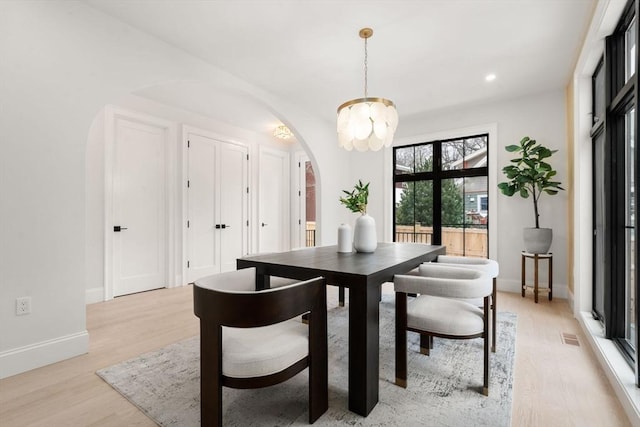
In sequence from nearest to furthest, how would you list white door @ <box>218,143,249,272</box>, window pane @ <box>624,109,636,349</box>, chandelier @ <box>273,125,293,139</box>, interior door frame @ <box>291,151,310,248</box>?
1. window pane @ <box>624,109,636,349</box>
2. white door @ <box>218,143,249,272</box>
3. chandelier @ <box>273,125,293,139</box>
4. interior door frame @ <box>291,151,310,248</box>

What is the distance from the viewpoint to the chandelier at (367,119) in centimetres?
250

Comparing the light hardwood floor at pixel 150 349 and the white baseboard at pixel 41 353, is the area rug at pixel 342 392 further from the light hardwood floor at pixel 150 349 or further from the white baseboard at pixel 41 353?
the white baseboard at pixel 41 353

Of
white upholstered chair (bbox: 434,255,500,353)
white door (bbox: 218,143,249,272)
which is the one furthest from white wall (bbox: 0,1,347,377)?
white upholstered chair (bbox: 434,255,500,353)

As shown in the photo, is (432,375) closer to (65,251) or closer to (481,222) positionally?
Answer: (65,251)

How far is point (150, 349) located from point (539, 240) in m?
4.09

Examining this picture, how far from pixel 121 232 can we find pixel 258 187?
2335 mm

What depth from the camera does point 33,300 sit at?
6.64 feet

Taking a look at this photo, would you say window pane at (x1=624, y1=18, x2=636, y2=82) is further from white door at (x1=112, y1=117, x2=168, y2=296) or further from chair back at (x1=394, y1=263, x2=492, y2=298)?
white door at (x1=112, y1=117, x2=168, y2=296)

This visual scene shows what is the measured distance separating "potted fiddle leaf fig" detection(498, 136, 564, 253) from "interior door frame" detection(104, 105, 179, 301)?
4412 mm

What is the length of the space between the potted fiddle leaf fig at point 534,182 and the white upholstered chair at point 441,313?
7.56ft

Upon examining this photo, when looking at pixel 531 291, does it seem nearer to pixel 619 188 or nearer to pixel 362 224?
pixel 619 188

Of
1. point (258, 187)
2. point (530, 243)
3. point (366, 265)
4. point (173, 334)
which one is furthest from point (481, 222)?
point (173, 334)

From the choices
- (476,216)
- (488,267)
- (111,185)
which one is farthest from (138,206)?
(476,216)

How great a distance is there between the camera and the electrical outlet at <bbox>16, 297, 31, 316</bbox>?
6.46 ft
